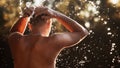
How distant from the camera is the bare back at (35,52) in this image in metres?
3.14

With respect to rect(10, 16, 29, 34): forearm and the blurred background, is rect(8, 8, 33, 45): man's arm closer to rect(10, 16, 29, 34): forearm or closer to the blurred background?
rect(10, 16, 29, 34): forearm

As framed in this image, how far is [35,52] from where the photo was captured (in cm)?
319

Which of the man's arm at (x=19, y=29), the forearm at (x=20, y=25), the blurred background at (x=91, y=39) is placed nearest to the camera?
the man's arm at (x=19, y=29)

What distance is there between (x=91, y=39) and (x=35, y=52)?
20.1m

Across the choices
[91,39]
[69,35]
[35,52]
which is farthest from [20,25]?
[91,39]

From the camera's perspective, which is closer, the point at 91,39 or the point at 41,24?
the point at 41,24

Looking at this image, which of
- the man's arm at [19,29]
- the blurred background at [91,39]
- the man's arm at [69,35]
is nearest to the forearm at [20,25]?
the man's arm at [19,29]

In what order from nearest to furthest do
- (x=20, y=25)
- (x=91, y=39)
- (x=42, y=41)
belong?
(x=42, y=41)
(x=20, y=25)
(x=91, y=39)

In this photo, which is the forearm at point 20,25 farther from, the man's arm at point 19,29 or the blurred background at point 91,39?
the blurred background at point 91,39

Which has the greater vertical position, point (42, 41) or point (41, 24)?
point (41, 24)

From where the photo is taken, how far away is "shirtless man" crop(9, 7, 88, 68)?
3152mm

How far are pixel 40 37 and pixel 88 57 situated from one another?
19.8m

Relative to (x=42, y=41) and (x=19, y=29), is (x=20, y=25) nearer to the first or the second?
(x=19, y=29)

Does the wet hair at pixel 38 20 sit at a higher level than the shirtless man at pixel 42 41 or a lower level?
higher
